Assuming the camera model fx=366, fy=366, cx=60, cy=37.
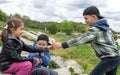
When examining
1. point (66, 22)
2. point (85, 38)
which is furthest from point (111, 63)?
point (66, 22)

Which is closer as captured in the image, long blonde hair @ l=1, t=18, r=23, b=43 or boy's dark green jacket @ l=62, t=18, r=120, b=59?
boy's dark green jacket @ l=62, t=18, r=120, b=59

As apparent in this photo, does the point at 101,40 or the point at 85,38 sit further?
the point at 101,40

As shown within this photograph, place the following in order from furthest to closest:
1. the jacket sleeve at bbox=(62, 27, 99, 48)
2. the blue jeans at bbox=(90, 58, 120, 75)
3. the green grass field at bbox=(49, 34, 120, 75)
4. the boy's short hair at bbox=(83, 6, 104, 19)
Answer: the green grass field at bbox=(49, 34, 120, 75) < the boy's short hair at bbox=(83, 6, 104, 19) < the blue jeans at bbox=(90, 58, 120, 75) < the jacket sleeve at bbox=(62, 27, 99, 48)

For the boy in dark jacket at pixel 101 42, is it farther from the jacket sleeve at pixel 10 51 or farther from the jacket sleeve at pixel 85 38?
the jacket sleeve at pixel 10 51

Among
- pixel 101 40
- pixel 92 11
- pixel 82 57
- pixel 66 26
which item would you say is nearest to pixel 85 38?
pixel 101 40

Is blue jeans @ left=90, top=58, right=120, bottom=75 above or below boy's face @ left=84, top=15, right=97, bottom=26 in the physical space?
below

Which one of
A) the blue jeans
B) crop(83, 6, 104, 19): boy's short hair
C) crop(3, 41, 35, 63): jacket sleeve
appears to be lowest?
the blue jeans

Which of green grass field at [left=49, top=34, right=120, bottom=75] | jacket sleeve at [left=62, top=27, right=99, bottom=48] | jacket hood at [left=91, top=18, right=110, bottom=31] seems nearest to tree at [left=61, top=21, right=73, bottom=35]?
green grass field at [left=49, top=34, right=120, bottom=75]

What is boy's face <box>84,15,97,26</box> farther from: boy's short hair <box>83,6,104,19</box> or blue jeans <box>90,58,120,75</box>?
blue jeans <box>90,58,120,75</box>

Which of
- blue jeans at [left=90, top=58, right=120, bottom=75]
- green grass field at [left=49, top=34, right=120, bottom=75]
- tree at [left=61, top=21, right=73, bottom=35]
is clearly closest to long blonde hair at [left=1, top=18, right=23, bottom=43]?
blue jeans at [left=90, top=58, right=120, bottom=75]

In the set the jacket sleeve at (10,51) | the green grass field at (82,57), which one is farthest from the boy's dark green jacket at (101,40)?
the green grass field at (82,57)

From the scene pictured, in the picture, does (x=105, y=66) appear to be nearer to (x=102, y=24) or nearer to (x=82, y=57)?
(x=102, y=24)

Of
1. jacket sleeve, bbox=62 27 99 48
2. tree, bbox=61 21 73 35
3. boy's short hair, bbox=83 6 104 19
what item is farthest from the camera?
tree, bbox=61 21 73 35

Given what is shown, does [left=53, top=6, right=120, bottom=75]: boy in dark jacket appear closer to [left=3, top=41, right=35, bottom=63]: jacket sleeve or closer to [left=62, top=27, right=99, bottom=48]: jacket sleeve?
[left=62, top=27, right=99, bottom=48]: jacket sleeve
